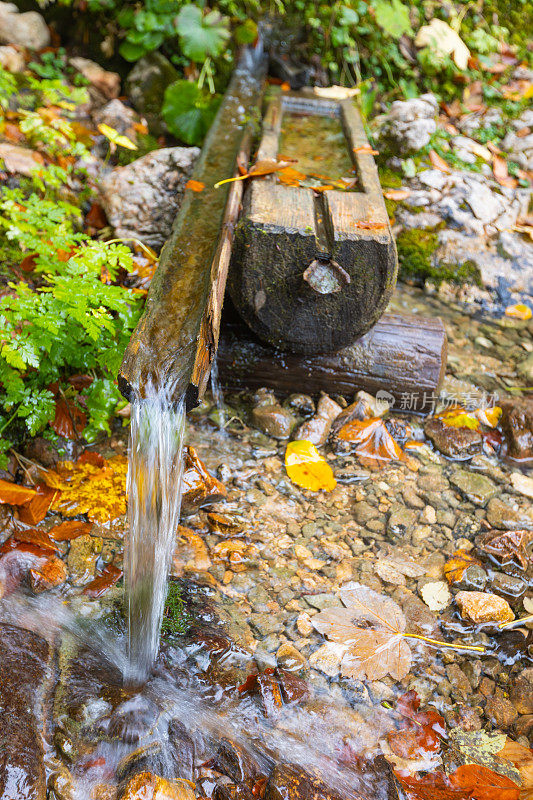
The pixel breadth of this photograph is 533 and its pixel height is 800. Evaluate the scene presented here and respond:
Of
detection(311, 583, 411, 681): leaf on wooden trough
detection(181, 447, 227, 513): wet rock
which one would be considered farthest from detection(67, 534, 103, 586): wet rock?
detection(311, 583, 411, 681): leaf on wooden trough

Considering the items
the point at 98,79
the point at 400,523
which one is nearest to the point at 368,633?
the point at 400,523

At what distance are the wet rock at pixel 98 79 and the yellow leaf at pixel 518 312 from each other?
Answer: 3.86m

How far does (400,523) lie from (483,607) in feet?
1.82

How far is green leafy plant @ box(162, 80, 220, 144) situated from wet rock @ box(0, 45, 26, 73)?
1239 millimetres

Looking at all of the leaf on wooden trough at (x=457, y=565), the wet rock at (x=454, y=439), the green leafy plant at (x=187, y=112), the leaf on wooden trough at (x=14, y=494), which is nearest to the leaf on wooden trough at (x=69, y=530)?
the leaf on wooden trough at (x=14, y=494)

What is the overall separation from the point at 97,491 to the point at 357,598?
4.27 ft

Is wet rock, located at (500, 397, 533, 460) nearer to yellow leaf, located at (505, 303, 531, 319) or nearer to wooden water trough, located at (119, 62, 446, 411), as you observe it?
wooden water trough, located at (119, 62, 446, 411)

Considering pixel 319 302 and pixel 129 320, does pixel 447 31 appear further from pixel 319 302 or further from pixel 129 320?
pixel 129 320

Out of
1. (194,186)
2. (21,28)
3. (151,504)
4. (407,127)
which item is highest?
(21,28)

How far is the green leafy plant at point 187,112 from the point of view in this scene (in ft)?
15.7

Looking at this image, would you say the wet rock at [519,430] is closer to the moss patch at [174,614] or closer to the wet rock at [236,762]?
the moss patch at [174,614]

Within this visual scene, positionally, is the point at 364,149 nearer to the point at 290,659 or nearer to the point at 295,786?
the point at 290,659

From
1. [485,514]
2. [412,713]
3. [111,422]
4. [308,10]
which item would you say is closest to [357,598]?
[412,713]

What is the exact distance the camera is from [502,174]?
17.0ft
